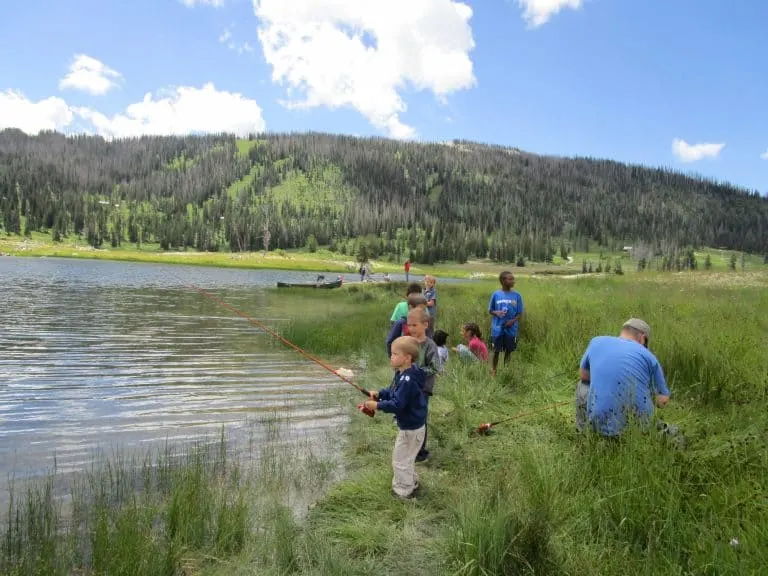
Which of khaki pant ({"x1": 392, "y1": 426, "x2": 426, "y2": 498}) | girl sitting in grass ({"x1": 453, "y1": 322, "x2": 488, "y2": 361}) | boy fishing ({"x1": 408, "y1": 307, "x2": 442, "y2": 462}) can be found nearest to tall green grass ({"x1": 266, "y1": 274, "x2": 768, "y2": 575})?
khaki pant ({"x1": 392, "y1": 426, "x2": 426, "y2": 498})

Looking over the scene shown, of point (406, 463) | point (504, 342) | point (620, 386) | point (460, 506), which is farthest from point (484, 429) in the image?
point (504, 342)

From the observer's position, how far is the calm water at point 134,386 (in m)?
7.30

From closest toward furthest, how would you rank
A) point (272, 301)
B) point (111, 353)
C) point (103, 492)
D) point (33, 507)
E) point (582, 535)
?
1. point (582, 535)
2. point (33, 507)
3. point (103, 492)
4. point (111, 353)
5. point (272, 301)

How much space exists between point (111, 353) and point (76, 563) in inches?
450

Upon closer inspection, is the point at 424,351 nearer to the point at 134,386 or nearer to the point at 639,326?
the point at 639,326

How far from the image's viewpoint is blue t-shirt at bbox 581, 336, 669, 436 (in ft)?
15.3

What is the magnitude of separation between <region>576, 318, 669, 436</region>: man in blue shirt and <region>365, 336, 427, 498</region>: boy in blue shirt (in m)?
1.68

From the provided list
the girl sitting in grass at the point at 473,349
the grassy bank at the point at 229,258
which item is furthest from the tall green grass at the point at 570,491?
the grassy bank at the point at 229,258

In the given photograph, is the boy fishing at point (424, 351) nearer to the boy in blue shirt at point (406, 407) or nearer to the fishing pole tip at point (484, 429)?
the boy in blue shirt at point (406, 407)

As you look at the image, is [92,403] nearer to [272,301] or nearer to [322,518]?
[322,518]

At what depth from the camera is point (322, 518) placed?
4.66 meters

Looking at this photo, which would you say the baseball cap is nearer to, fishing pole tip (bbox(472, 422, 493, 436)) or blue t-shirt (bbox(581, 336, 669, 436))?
blue t-shirt (bbox(581, 336, 669, 436))

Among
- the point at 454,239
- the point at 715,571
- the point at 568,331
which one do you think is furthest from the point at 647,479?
the point at 454,239

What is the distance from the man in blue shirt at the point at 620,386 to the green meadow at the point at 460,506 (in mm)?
256
